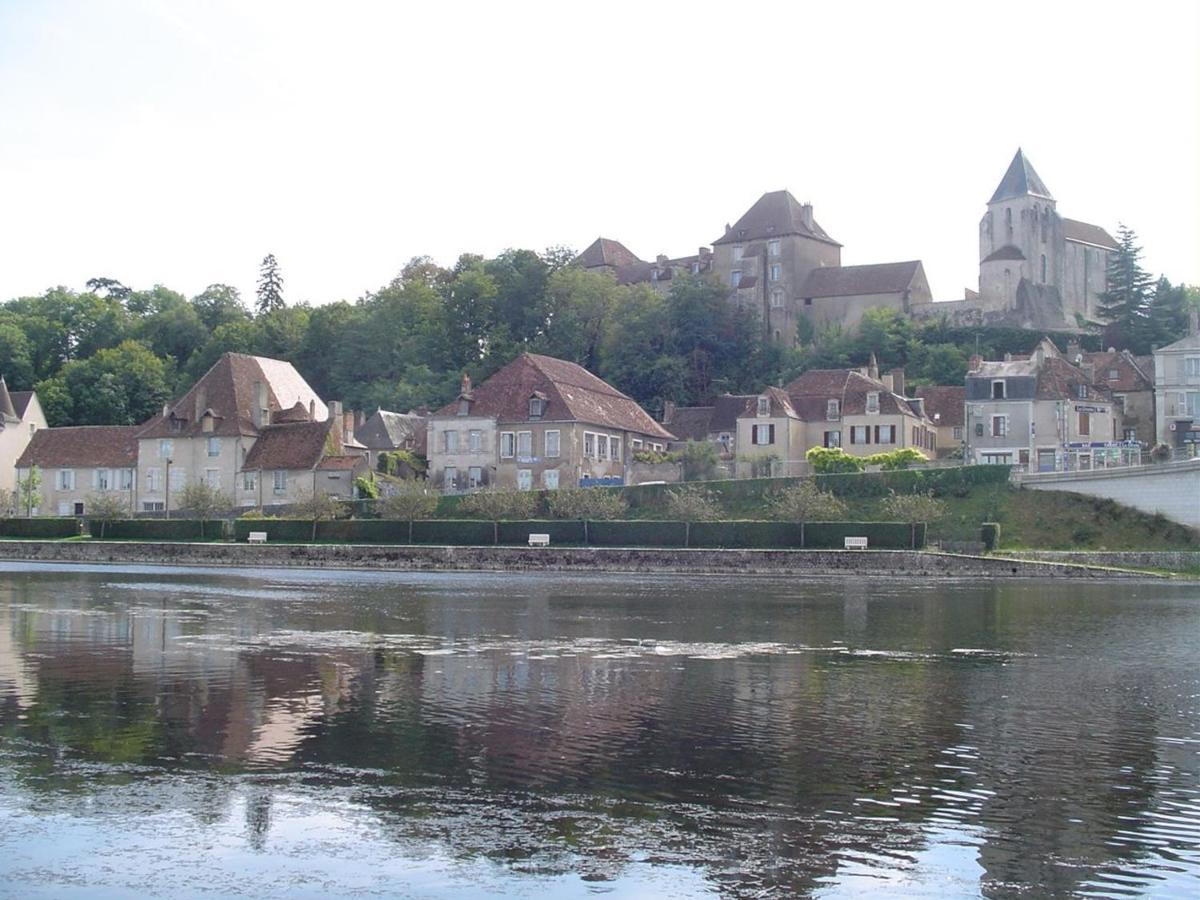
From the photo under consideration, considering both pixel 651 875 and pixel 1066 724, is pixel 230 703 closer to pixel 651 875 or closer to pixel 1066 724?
pixel 651 875

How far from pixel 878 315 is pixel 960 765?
95019mm

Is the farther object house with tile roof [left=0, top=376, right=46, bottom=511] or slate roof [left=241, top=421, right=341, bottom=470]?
house with tile roof [left=0, top=376, right=46, bottom=511]

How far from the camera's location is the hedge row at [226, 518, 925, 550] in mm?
61750

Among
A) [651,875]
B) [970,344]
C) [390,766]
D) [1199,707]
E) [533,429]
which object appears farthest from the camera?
[970,344]

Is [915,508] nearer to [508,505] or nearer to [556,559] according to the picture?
[556,559]

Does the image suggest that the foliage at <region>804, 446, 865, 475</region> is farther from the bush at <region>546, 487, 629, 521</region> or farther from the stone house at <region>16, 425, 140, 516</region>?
the stone house at <region>16, 425, 140, 516</region>

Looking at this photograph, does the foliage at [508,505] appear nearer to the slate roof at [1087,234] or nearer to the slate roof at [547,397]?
the slate roof at [547,397]

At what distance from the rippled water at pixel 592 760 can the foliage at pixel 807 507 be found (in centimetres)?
2833

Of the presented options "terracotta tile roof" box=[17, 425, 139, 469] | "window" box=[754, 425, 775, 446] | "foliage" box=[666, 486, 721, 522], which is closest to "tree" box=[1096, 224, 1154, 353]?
"window" box=[754, 425, 775, 446]

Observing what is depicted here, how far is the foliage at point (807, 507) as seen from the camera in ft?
210

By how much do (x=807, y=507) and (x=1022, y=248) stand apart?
63.1 m

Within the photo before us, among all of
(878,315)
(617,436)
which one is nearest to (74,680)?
(617,436)

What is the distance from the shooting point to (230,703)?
72.6 ft

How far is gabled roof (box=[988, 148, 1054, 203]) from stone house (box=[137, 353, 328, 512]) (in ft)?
211
